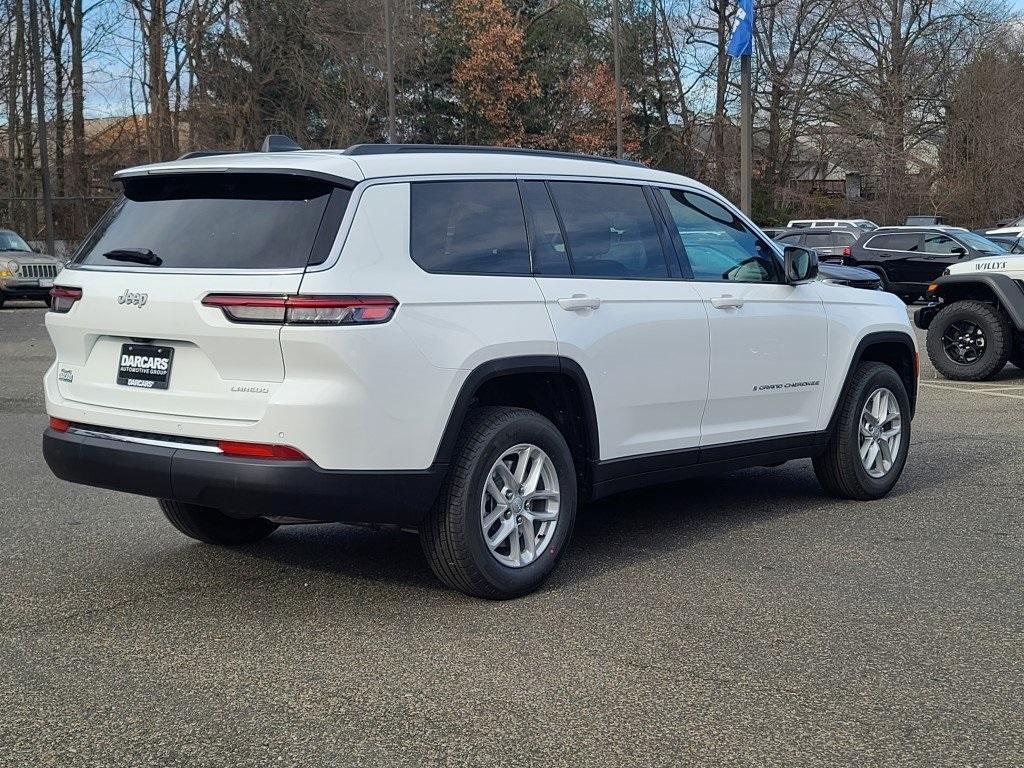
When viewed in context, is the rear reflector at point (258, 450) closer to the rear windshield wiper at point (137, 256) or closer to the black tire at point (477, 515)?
the black tire at point (477, 515)

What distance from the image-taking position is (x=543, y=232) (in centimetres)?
545

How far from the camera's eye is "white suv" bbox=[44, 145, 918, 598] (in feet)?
15.1

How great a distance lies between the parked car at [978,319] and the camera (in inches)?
501

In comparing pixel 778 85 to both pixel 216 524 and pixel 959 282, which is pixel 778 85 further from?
pixel 216 524

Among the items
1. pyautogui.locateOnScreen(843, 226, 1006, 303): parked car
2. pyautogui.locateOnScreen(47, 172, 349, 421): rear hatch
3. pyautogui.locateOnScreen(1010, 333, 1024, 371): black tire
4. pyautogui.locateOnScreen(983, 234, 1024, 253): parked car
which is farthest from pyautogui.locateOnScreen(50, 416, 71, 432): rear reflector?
pyautogui.locateOnScreen(983, 234, 1024, 253): parked car

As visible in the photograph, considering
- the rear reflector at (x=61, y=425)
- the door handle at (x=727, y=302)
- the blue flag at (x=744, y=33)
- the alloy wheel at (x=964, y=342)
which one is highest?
the blue flag at (x=744, y=33)

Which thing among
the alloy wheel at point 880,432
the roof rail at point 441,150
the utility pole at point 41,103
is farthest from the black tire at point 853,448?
the utility pole at point 41,103

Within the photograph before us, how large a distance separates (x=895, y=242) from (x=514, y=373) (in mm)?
23719

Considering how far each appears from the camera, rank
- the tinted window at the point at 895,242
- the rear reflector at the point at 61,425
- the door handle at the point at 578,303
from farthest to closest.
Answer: the tinted window at the point at 895,242 < the door handle at the point at 578,303 < the rear reflector at the point at 61,425

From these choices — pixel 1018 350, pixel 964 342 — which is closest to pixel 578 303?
pixel 964 342

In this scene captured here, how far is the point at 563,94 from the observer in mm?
50000

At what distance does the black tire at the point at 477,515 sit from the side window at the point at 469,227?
60cm

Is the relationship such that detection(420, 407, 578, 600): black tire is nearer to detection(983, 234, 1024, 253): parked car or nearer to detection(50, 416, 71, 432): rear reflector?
detection(50, 416, 71, 432): rear reflector

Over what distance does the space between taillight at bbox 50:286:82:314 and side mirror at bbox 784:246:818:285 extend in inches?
136
